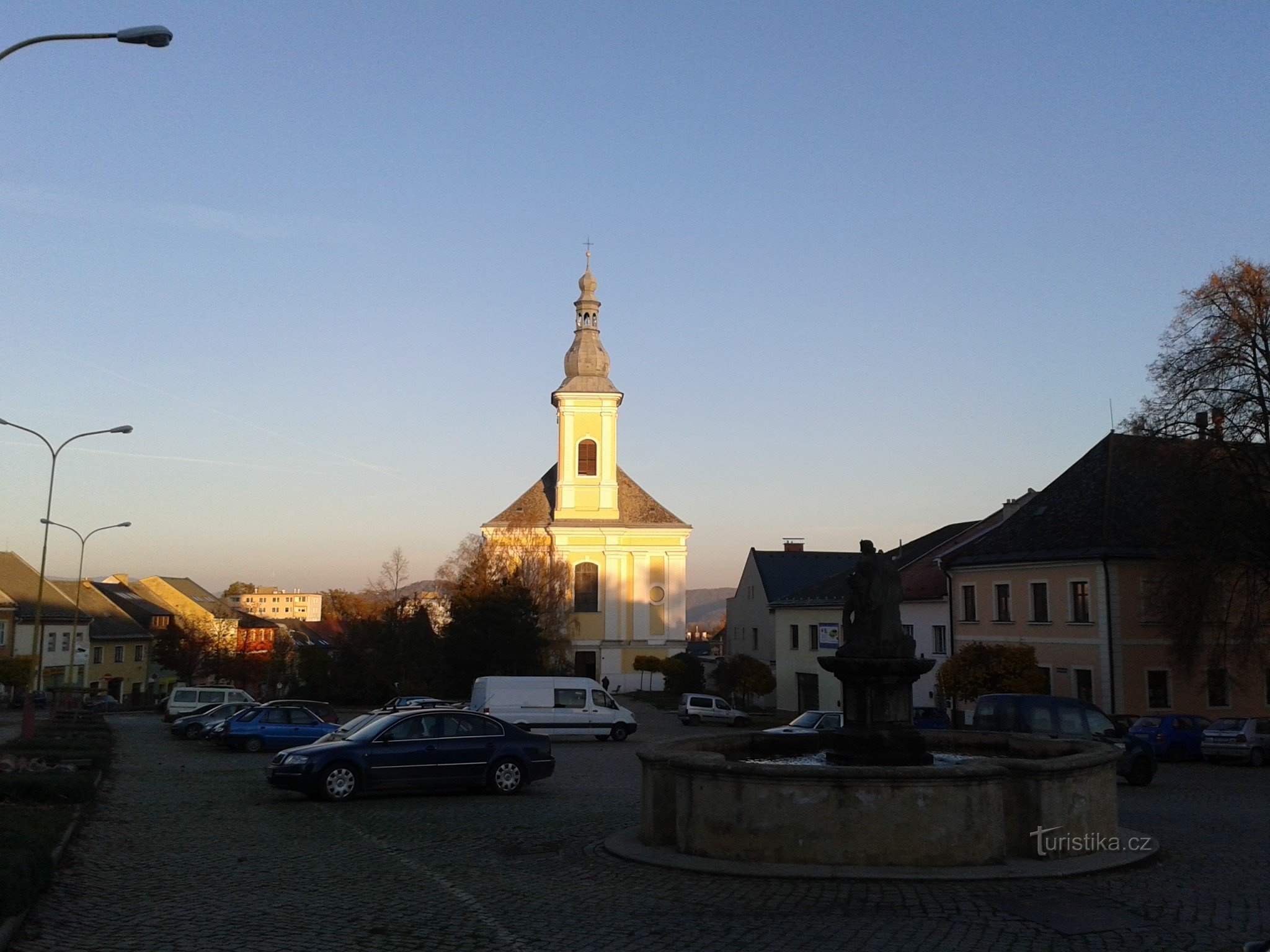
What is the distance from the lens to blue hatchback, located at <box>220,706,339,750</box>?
30.9 m

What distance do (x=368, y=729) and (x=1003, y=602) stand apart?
3002 cm

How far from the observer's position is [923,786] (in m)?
11.6

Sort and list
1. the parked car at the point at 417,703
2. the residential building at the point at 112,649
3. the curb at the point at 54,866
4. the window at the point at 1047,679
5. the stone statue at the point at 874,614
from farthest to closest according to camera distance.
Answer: the residential building at the point at 112,649
the parked car at the point at 417,703
the window at the point at 1047,679
the stone statue at the point at 874,614
the curb at the point at 54,866

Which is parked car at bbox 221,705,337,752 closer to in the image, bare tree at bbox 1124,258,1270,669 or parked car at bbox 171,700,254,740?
parked car at bbox 171,700,254,740

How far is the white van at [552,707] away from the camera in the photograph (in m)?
35.3

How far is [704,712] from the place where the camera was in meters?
48.5

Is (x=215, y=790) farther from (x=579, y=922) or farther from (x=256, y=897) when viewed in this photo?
(x=579, y=922)

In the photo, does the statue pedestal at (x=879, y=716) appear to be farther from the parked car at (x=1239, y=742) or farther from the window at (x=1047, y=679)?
the window at (x=1047, y=679)

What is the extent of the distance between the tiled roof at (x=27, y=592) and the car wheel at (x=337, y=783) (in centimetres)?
6184

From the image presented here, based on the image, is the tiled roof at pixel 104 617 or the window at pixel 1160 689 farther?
the tiled roof at pixel 104 617

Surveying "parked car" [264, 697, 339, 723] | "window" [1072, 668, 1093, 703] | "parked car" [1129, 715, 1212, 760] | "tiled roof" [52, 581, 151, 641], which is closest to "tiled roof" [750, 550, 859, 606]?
"window" [1072, 668, 1093, 703]

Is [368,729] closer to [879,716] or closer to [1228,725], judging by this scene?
[879,716]

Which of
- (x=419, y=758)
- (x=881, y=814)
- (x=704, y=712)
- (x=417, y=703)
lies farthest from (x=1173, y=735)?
(x=417, y=703)

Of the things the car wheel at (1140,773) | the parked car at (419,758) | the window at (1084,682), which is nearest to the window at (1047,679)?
the window at (1084,682)
